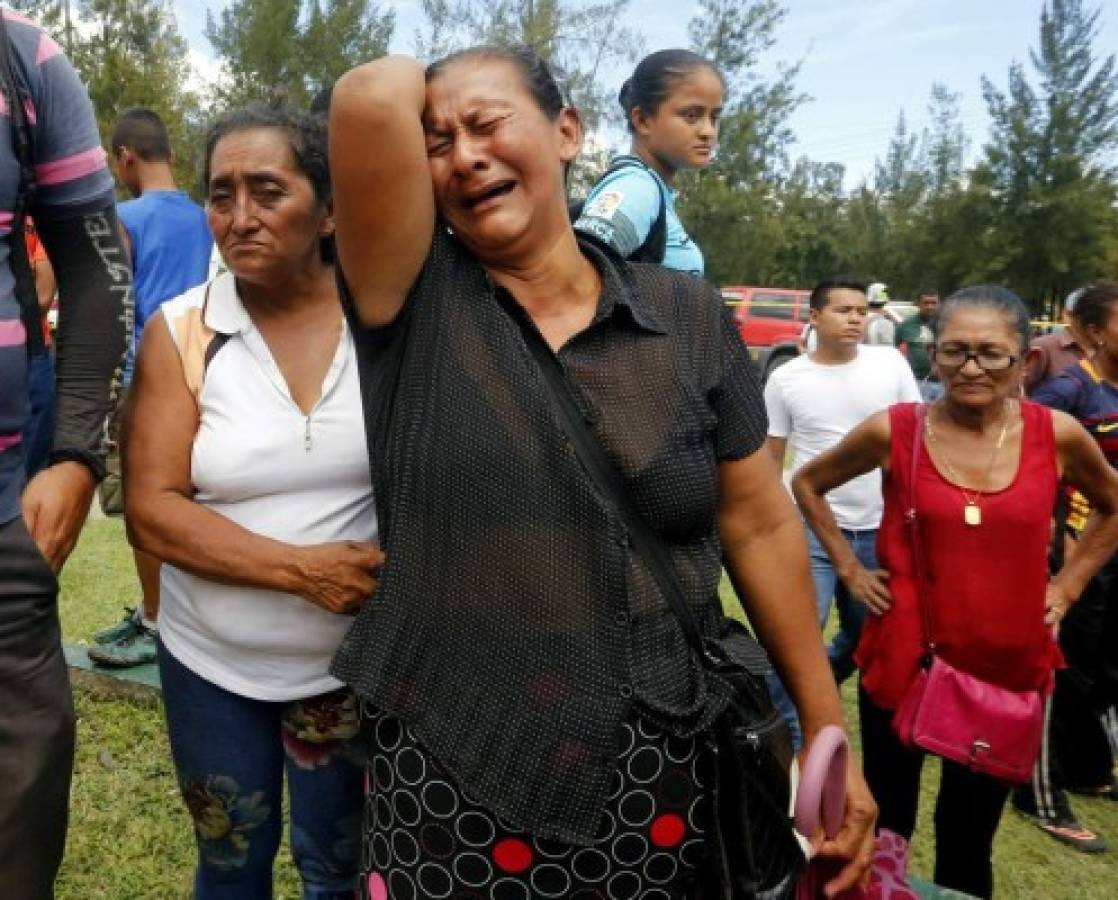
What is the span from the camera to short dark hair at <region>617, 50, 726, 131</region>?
3.04 meters

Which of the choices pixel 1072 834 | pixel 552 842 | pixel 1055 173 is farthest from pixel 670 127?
pixel 1055 173

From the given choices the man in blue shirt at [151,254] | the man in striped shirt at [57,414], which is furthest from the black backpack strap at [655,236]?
the man in blue shirt at [151,254]

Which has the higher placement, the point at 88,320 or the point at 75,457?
the point at 88,320

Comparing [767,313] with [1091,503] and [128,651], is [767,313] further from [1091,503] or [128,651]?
[1091,503]

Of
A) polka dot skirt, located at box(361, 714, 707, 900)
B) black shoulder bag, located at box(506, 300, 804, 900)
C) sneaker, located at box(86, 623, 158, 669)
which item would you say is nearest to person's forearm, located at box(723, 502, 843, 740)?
black shoulder bag, located at box(506, 300, 804, 900)

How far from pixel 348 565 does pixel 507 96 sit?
0.87 meters

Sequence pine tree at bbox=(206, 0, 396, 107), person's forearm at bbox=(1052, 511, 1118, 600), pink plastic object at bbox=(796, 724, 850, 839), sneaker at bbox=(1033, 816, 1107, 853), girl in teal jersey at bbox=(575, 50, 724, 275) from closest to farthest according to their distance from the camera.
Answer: pink plastic object at bbox=(796, 724, 850, 839)
girl in teal jersey at bbox=(575, 50, 724, 275)
person's forearm at bbox=(1052, 511, 1118, 600)
sneaker at bbox=(1033, 816, 1107, 853)
pine tree at bbox=(206, 0, 396, 107)

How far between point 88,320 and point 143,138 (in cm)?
316

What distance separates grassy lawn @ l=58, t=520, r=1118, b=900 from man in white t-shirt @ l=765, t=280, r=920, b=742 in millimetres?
922

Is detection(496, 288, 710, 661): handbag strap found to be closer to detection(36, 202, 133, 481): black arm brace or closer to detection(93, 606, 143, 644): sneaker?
detection(36, 202, 133, 481): black arm brace

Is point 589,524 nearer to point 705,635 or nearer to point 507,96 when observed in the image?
point 705,635

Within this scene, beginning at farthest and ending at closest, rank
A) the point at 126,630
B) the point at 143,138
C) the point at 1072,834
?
the point at 143,138, the point at 126,630, the point at 1072,834

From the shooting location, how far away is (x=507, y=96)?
1.55 meters

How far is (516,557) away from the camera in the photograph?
4.77 ft
